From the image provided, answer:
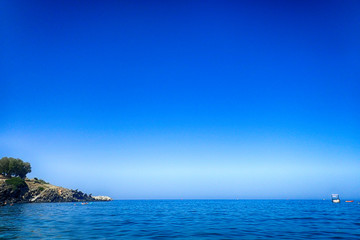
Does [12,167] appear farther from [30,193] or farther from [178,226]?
[178,226]

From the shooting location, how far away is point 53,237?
23.2 meters

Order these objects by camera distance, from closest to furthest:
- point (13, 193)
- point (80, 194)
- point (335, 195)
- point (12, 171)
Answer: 1. point (13, 193)
2. point (335, 195)
3. point (12, 171)
4. point (80, 194)

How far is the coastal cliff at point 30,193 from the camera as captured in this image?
94.1m

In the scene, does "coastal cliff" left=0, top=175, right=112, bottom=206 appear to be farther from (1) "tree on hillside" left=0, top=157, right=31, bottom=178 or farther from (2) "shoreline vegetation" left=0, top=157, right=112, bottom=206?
(1) "tree on hillside" left=0, top=157, right=31, bottom=178

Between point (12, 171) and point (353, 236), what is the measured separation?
149855 millimetres

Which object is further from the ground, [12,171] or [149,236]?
[12,171]

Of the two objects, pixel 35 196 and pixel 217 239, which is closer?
pixel 217 239

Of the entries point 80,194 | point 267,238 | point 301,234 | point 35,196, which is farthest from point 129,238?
point 80,194

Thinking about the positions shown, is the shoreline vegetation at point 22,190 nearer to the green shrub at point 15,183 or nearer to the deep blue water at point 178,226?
the green shrub at point 15,183

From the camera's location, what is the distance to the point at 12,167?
124 m

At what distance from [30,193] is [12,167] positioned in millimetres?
22041

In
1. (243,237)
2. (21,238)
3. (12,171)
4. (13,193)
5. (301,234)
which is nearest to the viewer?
(21,238)

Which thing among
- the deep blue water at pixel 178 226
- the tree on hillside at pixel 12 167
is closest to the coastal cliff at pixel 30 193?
the tree on hillside at pixel 12 167

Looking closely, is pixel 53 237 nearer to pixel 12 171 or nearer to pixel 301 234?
pixel 301 234
